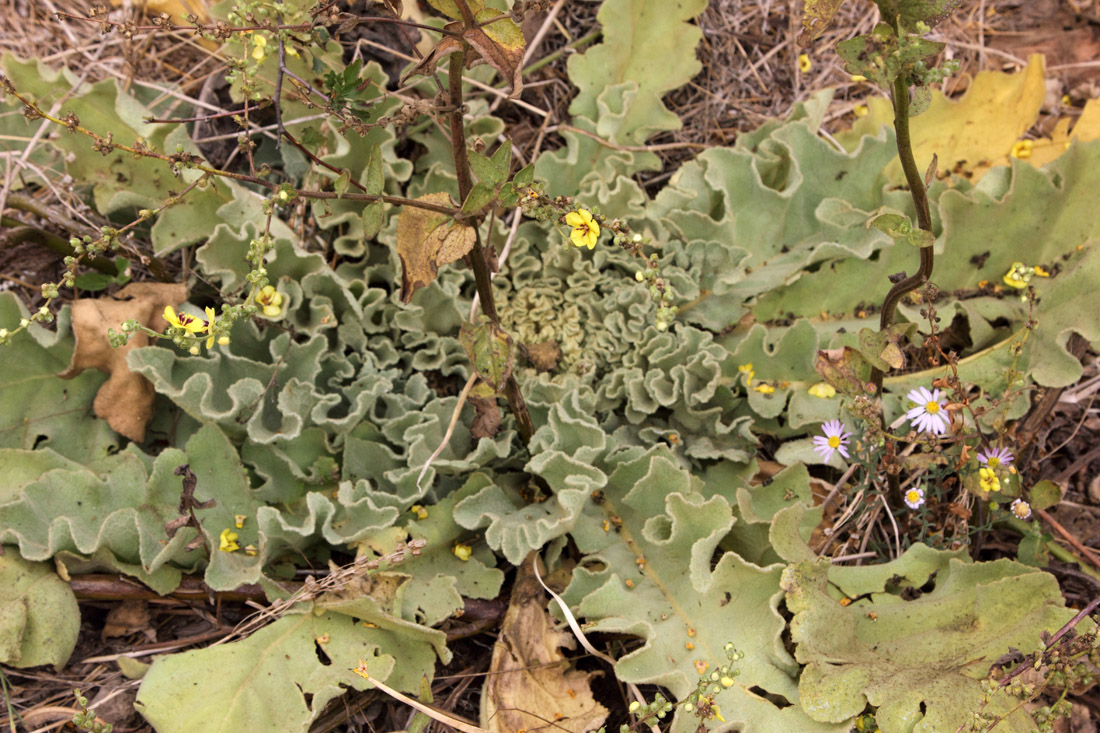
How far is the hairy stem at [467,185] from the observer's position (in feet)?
6.50

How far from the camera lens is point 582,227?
219cm

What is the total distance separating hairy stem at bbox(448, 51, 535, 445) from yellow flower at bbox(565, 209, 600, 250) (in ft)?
0.84

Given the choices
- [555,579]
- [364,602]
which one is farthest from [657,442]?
[364,602]

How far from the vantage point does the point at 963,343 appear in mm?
3400

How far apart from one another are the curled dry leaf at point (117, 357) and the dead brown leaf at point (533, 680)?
157cm

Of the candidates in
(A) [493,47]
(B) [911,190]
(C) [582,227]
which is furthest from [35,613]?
(B) [911,190]

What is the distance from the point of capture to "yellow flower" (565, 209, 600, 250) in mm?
2158

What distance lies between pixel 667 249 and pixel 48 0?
3243 mm

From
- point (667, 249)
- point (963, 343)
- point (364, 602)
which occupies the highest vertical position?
point (667, 249)

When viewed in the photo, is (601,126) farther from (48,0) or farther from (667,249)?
(48,0)

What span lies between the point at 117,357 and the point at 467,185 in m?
1.66

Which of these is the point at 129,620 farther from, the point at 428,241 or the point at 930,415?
Result: the point at 930,415

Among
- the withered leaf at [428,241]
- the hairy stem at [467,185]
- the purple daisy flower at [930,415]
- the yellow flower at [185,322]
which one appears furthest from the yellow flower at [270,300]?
the purple daisy flower at [930,415]

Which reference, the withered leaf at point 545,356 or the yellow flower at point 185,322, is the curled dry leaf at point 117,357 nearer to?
the yellow flower at point 185,322
